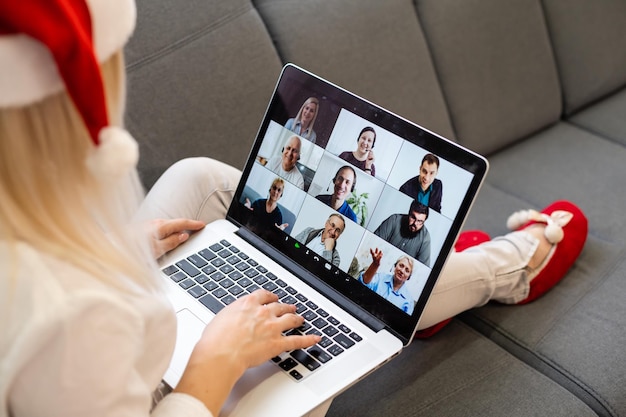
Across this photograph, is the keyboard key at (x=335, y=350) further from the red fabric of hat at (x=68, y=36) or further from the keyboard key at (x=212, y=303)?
the red fabric of hat at (x=68, y=36)


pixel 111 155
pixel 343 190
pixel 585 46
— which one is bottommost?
pixel 343 190

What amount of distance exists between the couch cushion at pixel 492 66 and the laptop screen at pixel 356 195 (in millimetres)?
777

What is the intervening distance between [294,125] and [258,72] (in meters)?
0.40

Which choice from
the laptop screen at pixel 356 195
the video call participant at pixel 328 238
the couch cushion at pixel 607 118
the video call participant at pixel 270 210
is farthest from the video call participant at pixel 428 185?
the couch cushion at pixel 607 118

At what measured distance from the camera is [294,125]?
3.72 ft

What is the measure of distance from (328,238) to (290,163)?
0.48 feet

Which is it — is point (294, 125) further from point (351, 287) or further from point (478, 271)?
point (478, 271)

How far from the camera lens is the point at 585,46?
210 centimetres

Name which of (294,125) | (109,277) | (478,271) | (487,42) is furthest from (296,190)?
(487,42)

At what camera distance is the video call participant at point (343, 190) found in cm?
107

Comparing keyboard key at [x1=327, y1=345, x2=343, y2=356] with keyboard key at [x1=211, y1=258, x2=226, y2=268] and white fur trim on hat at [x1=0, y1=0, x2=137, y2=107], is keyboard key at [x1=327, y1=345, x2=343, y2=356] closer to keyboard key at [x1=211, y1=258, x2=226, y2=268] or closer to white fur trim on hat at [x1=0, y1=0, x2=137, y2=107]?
keyboard key at [x1=211, y1=258, x2=226, y2=268]

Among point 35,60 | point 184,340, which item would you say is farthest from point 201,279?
point 35,60

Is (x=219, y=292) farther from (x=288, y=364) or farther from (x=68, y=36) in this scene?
(x=68, y=36)

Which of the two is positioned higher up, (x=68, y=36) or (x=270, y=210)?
(x=68, y=36)
